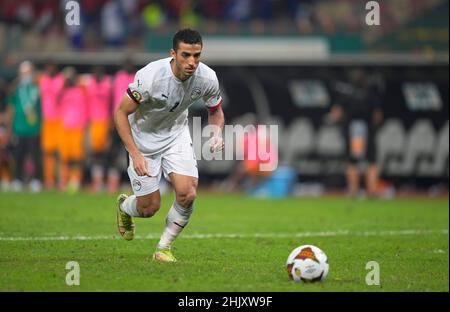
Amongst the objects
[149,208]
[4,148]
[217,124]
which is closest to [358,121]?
[4,148]

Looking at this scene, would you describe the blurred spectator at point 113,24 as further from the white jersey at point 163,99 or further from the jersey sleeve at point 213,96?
the jersey sleeve at point 213,96

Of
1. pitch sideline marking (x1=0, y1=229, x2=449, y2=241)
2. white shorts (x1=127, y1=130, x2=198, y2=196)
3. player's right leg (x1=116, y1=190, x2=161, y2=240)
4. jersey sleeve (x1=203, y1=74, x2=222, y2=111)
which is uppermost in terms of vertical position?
jersey sleeve (x1=203, y1=74, x2=222, y2=111)

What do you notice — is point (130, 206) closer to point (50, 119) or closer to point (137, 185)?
point (137, 185)

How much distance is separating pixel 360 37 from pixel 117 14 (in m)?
6.18

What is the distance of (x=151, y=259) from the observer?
33.3 ft

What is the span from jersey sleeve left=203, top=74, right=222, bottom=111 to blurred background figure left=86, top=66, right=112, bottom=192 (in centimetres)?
1139

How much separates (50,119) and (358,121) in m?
6.59

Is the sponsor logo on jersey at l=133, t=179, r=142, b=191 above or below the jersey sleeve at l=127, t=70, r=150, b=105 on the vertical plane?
below

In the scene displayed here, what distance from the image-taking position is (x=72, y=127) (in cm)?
2191

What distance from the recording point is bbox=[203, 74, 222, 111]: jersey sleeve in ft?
33.8

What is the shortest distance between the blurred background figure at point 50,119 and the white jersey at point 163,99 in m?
11.9

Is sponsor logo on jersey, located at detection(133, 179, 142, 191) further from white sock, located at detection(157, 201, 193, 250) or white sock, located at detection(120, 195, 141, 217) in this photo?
white sock, located at detection(157, 201, 193, 250)

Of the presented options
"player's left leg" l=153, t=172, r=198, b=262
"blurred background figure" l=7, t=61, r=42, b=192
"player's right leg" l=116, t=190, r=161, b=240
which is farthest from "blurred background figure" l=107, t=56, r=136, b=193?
"player's left leg" l=153, t=172, r=198, b=262
